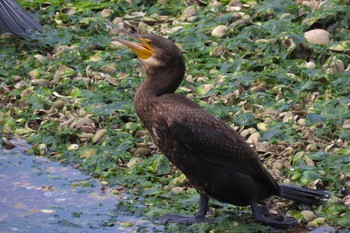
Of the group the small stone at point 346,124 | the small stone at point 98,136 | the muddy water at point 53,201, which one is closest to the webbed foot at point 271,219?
the muddy water at point 53,201

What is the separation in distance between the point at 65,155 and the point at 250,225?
1920mm

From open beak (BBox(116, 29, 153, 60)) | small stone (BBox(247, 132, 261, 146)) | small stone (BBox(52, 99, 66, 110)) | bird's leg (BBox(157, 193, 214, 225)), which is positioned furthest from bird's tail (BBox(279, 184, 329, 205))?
small stone (BBox(52, 99, 66, 110))

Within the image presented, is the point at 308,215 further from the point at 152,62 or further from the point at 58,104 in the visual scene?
the point at 58,104

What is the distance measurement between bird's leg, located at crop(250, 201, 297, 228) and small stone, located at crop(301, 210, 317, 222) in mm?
104

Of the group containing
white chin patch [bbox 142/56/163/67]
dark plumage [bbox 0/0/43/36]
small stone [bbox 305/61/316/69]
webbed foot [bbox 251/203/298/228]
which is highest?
white chin patch [bbox 142/56/163/67]

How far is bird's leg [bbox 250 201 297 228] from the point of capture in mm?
7098

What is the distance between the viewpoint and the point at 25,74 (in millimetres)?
10109

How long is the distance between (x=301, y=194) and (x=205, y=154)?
29.6 inches

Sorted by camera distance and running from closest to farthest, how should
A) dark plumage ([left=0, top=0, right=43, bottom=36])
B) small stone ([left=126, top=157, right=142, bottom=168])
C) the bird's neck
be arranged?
1. the bird's neck
2. small stone ([left=126, top=157, right=142, bottom=168])
3. dark plumage ([left=0, top=0, right=43, bottom=36])

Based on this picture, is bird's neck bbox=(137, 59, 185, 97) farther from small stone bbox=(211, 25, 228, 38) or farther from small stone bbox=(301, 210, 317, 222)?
small stone bbox=(211, 25, 228, 38)

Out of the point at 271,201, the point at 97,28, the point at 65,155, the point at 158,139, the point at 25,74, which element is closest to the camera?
the point at 158,139

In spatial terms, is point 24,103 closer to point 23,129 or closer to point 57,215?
point 23,129

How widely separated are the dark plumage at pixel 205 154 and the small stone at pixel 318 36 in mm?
2920

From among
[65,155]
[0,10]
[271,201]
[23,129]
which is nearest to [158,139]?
[271,201]
